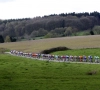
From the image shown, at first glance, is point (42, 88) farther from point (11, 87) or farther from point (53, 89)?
point (11, 87)

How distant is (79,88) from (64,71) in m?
9.96

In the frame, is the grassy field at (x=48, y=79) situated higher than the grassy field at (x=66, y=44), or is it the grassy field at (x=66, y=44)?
the grassy field at (x=48, y=79)

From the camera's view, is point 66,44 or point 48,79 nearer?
point 48,79

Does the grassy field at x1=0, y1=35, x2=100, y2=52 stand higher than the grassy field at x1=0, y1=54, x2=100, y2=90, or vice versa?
the grassy field at x1=0, y1=54, x2=100, y2=90

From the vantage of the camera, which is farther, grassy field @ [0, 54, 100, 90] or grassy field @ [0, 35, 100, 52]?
grassy field @ [0, 35, 100, 52]

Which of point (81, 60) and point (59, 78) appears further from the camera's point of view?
point (81, 60)

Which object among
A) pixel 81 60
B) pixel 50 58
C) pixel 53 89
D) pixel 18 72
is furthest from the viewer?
pixel 50 58

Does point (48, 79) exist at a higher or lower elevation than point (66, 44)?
higher

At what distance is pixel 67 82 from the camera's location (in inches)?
1240

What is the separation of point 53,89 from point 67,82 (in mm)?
3485

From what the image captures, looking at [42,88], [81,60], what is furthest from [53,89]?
[81,60]

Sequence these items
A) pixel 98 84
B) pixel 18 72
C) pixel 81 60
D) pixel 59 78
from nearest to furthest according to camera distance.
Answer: pixel 98 84 < pixel 59 78 < pixel 18 72 < pixel 81 60

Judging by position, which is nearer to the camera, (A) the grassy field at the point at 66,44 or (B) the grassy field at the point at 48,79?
(B) the grassy field at the point at 48,79

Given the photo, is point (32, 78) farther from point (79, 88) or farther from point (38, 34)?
point (38, 34)
